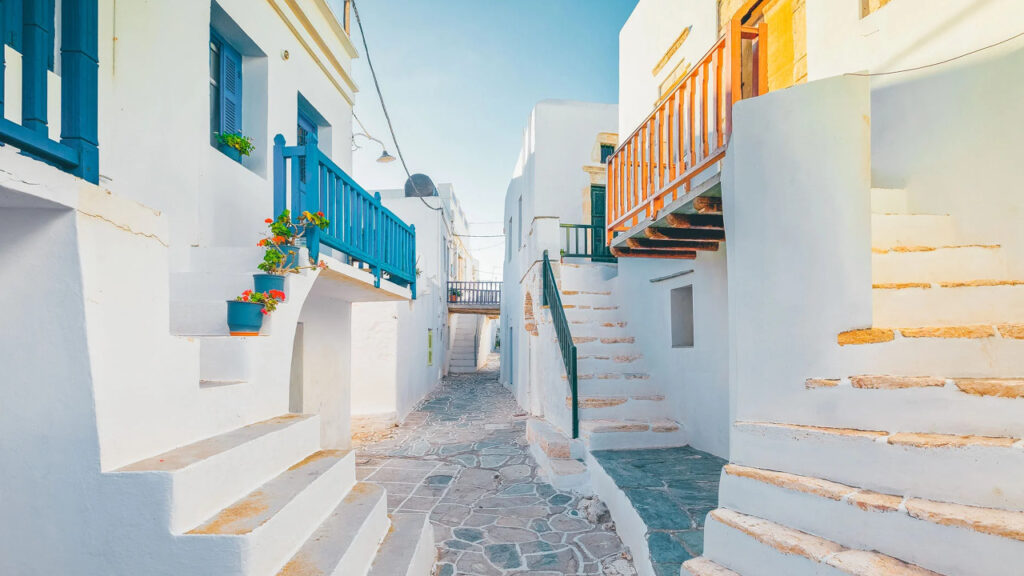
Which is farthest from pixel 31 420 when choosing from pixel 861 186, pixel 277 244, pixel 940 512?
pixel 861 186

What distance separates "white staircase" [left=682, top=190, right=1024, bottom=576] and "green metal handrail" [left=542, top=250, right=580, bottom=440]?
11.2ft

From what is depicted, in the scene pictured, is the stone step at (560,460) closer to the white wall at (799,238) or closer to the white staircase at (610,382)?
the white staircase at (610,382)

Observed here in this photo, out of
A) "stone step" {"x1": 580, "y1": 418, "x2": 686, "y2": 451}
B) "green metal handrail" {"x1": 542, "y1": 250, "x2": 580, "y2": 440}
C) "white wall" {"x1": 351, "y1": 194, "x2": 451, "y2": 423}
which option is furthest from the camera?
"white wall" {"x1": 351, "y1": 194, "x2": 451, "y2": 423}

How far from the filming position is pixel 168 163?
3.84 meters

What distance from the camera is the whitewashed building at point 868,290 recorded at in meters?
2.18

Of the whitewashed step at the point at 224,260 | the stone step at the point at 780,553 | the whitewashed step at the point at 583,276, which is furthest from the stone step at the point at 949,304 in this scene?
the whitewashed step at the point at 583,276

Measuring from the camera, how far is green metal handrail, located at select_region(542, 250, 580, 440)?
642 centimetres

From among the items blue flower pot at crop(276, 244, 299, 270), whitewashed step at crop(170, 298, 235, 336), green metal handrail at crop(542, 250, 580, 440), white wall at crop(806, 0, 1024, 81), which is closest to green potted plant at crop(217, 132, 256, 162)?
blue flower pot at crop(276, 244, 299, 270)

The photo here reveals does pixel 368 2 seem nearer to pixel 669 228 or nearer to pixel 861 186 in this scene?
pixel 669 228

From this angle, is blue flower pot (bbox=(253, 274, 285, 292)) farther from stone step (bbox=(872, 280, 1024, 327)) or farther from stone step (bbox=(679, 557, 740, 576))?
stone step (bbox=(872, 280, 1024, 327))

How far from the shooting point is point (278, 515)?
7.16 feet

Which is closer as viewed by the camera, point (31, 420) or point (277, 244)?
point (31, 420)

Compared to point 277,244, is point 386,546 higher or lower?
lower

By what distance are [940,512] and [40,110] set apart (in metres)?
3.64
